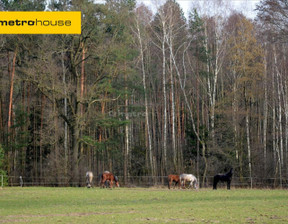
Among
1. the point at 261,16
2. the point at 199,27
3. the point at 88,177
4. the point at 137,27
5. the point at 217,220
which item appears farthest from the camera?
the point at 199,27

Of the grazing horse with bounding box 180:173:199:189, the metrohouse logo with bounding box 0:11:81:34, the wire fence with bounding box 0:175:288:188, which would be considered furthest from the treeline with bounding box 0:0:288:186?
the metrohouse logo with bounding box 0:11:81:34

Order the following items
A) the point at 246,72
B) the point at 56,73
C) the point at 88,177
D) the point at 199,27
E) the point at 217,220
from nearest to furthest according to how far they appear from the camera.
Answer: the point at 217,220 → the point at 88,177 → the point at 56,73 → the point at 246,72 → the point at 199,27

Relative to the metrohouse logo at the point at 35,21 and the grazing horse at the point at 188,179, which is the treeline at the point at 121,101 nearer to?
the grazing horse at the point at 188,179

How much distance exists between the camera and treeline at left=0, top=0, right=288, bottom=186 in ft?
129

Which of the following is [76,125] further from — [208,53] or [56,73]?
[208,53]

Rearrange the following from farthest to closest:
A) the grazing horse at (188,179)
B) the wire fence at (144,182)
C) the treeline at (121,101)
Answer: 1. the treeline at (121,101)
2. the wire fence at (144,182)
3. the grazing horse at (188,179)

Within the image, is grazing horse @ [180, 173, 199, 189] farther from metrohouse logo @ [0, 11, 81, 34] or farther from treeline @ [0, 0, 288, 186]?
metrohouse logo @ [0, 11, 81, 34]

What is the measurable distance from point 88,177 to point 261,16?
1827cm

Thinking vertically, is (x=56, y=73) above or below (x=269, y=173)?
above

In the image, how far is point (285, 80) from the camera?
4241 centimetres

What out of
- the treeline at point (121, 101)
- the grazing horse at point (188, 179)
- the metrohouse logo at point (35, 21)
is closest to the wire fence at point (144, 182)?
the treeline at point (121, 101)

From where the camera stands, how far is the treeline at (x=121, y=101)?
39.5 meters

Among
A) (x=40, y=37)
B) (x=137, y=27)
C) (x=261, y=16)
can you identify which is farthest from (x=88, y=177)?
(x=261, y=16)

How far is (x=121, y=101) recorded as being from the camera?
4856 cm
